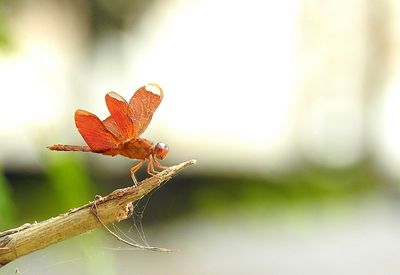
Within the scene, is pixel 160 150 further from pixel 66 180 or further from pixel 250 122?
pixel 250 122

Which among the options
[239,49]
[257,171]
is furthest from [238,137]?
[239,49]

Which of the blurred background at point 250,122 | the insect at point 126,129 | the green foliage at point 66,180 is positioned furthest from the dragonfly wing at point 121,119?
the blurred background at point 250,122

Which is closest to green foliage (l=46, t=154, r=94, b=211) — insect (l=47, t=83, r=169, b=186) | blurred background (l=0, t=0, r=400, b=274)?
insect (l=47, t=83, r=169, b=186)

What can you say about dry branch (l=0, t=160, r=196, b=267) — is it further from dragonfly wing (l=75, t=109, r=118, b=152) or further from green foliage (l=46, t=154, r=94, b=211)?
green foliage (l=46, t=154, r=94, b=211)

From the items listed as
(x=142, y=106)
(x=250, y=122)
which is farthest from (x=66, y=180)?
(x=250, y=122)

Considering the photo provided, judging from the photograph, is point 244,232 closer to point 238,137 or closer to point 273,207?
point 273,207

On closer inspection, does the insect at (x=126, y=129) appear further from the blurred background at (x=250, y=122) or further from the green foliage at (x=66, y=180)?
the blurred background at (x=250, y=122)

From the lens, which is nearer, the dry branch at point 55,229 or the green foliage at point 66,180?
the dry branch at point 55,229
